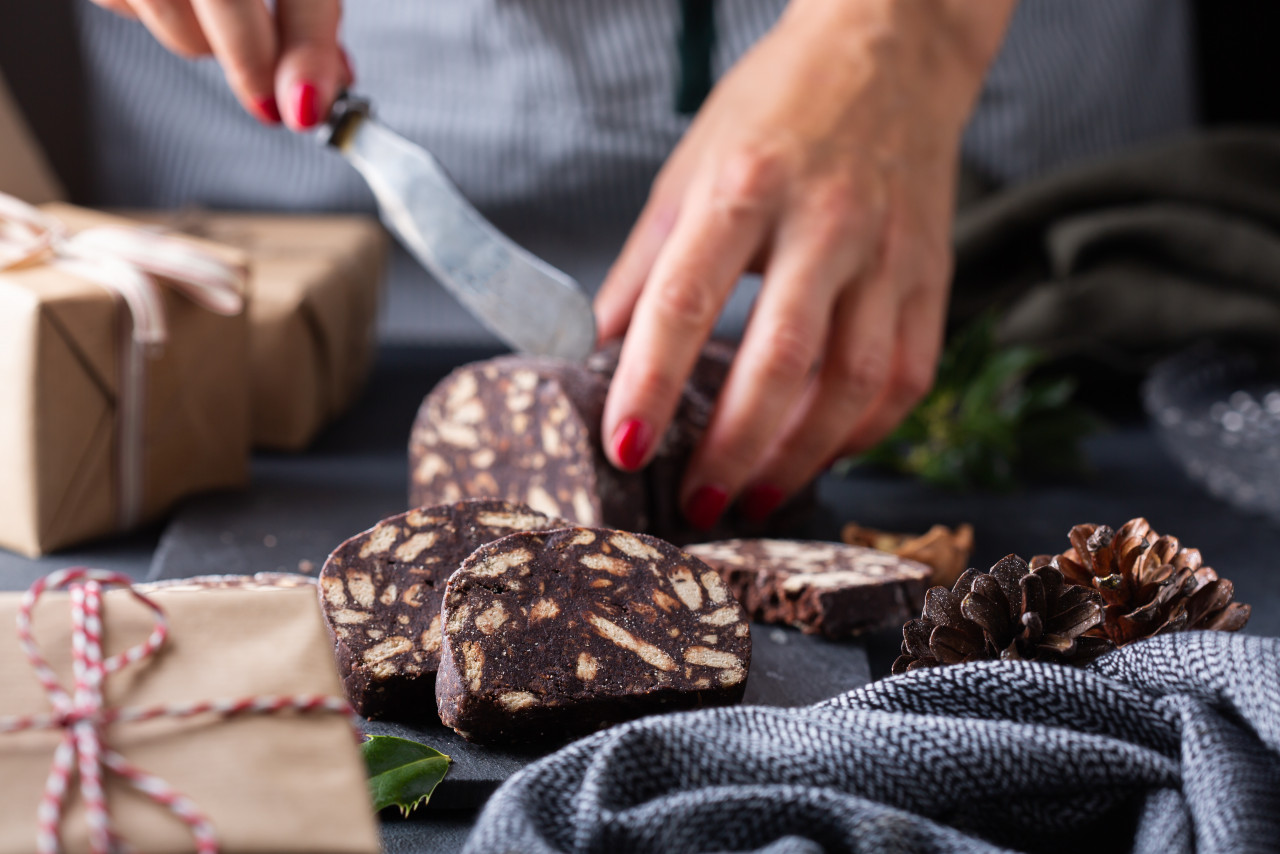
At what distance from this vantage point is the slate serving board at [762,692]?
3.30 feet

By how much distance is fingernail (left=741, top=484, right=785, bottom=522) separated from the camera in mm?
1691

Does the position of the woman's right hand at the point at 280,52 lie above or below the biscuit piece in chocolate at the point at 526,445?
above

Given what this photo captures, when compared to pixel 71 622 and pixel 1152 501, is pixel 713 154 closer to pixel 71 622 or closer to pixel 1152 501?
pixel 1152 501

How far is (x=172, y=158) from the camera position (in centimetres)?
278

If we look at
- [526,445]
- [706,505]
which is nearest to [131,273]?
[526,445]

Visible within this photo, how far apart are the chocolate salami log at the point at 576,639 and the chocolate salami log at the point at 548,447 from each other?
0.37m

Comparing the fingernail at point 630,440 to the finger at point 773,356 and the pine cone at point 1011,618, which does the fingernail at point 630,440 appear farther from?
the pine cone at point 1011,618

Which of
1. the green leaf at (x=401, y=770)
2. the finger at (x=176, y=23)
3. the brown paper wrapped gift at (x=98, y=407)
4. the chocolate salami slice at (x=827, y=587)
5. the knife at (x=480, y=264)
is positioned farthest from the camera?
the finger at (x=176, y=23)

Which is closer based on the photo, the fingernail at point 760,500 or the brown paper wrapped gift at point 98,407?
the brown paper wrapped gift at point 98,407

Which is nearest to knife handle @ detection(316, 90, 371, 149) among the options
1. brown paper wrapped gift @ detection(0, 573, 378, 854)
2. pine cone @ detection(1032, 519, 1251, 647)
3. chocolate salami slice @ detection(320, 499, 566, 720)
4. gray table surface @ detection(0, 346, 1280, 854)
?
gray table surface @ detection(0, 346, 1280, 854)

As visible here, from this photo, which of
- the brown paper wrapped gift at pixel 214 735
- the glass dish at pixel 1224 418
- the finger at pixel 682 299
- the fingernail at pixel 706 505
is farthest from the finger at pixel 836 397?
the brown paper wrapped gift at pixel 214 735

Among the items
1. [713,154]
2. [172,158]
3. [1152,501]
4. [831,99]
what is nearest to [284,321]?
[713,154]

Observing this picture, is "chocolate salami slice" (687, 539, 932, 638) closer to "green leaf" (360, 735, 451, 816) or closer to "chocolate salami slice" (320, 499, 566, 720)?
"chocolate salami slice" (320, 499, 566, 720)

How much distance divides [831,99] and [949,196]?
282 mm
